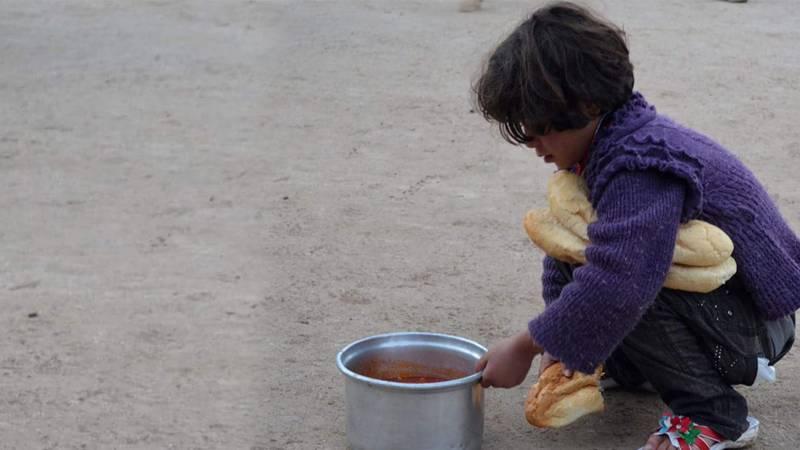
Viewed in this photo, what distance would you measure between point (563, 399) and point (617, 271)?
0.35 m

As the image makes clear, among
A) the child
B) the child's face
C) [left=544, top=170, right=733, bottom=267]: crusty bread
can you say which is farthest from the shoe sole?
the child's face

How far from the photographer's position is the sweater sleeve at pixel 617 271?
2.00 m

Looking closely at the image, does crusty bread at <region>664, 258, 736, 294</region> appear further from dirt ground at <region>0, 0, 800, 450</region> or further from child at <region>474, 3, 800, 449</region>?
dirt ground at <region>0, 0, 800, 450</region>

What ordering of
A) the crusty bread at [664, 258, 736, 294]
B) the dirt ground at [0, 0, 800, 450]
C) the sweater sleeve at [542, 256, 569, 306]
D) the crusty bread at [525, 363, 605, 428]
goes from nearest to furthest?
the crusty bread at [664, 258, 736, 294], the crusty bread at [525, 363, 605, 428], the sweater sleeve at [542, 256, 569, 306], the dirt ground at [0, 0, 800, 450]

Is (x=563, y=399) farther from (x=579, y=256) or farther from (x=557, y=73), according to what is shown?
(x=557, y=73)

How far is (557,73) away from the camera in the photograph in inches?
82.7

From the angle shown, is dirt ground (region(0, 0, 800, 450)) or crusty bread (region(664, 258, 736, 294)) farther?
dirt ground (region(0, 0, 800, 450))

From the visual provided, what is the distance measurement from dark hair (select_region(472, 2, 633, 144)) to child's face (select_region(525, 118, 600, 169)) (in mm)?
23

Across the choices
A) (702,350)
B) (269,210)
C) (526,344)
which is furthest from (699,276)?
(269,210)

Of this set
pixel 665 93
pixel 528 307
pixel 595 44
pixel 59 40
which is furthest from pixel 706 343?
pixel 59 40

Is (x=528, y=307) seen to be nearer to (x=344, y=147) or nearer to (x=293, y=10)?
(x=344, y=147)

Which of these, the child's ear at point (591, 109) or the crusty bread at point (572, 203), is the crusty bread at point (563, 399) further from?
the child's ear at point (591, 109)

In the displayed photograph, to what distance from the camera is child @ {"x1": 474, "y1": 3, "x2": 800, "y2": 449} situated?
2023 mm

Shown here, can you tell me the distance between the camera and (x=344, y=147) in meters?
4.36
